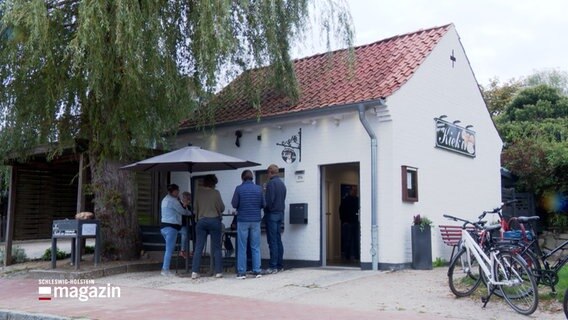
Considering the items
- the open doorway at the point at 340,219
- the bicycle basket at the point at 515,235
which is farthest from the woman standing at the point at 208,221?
the bicycle basket at the point at 515,235

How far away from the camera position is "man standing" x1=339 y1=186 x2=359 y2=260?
14.4 metres

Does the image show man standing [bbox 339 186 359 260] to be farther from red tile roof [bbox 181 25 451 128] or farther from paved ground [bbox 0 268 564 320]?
red tile roof [bbox 181 25 451 128]

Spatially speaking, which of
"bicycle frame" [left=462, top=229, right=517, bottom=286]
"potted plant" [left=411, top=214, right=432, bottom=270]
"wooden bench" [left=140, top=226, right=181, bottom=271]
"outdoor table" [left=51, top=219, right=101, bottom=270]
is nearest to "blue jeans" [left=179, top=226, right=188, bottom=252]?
"wooden bench" [left=140, top=226, right=181, bottom=271]

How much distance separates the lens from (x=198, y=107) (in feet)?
A: 42.9

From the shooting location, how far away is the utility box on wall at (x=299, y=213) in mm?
13008

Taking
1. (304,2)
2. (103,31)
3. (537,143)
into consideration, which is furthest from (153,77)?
(537,143)

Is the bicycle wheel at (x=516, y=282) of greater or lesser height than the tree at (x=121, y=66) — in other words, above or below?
below

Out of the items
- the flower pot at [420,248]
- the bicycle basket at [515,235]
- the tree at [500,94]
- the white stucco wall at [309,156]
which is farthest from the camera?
the tree at [500,94]

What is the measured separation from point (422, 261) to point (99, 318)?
687 cm

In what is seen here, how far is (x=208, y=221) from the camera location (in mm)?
11422

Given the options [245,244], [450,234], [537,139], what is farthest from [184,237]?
[537,139]

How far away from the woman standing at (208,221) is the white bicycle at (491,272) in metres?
4.66

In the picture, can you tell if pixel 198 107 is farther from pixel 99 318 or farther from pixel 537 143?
pixel 537 143

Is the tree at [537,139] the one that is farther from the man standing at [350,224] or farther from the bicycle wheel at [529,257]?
the bicycle wheel at [529,257]
